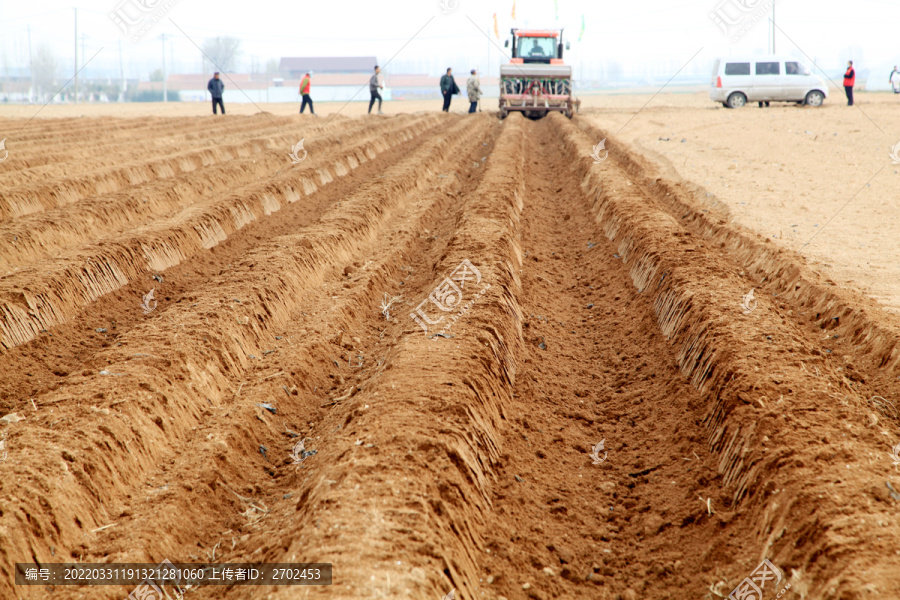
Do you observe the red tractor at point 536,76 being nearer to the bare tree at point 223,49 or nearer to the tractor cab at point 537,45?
the tractor cab at point 537,45

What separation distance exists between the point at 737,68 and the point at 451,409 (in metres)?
26.9

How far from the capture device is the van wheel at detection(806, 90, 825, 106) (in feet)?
82.1

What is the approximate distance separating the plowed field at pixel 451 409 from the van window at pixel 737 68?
2115cm

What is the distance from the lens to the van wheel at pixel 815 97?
25.0 metres

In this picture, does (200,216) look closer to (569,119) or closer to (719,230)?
(719,230)

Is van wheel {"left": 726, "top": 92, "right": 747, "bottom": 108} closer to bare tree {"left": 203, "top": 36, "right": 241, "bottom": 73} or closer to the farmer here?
the farmer

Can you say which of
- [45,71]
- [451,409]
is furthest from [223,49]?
[451,409]

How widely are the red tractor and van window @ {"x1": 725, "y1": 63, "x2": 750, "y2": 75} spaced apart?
7.11 m

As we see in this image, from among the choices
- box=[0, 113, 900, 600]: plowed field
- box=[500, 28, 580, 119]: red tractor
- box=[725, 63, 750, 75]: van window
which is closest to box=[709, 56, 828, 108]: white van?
box=[725, 63, 750, 75]: van window

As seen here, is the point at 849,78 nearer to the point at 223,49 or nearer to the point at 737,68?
the point at 737,68

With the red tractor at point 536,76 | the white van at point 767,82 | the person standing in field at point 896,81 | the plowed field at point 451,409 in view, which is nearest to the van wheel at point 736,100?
the white van at point 767,82

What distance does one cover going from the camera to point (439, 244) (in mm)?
7531

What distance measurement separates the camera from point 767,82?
25141mm

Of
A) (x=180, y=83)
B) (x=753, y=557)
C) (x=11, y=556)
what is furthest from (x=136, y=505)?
(x=180, y=83)
